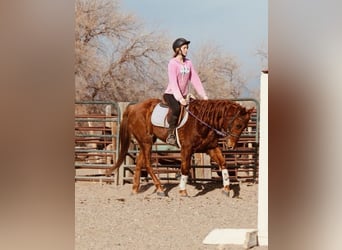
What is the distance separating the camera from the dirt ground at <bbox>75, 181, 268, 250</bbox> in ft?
12.8

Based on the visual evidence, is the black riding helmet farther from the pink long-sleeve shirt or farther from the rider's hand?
the rider's hand

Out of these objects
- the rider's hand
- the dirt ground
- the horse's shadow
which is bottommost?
the dirt ground

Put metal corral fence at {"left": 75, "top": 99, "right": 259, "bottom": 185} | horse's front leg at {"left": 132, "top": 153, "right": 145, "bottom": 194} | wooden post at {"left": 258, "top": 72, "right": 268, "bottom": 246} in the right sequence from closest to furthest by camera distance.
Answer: wooden post at {"left": 258, "top": 72, "right": 268, "bottom": 246}
metal corral fence at {"left": 75, "top": 99, "right": 259, "bottom": 185}
horse's front leg at {"left": 132, "top": 153, "right": 145, "bottom": 194}

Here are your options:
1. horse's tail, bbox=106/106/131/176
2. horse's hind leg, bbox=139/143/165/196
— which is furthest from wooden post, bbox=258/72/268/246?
horse's tail, bbox=106/106/131/176

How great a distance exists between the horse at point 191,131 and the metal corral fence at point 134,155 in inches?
1.3

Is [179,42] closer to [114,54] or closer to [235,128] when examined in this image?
[114,54]

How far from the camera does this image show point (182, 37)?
3859 mm

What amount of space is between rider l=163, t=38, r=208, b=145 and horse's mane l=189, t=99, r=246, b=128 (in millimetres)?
53

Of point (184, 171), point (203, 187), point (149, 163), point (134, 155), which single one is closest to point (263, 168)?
point (203, 187)

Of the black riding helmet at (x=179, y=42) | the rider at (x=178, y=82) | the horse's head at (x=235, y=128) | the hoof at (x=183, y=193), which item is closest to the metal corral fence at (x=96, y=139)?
the rider at (x=178, y=82)

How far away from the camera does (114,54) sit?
3941mm

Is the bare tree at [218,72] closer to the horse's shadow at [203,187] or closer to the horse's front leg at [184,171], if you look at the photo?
the horse's front leg at [184,171]
